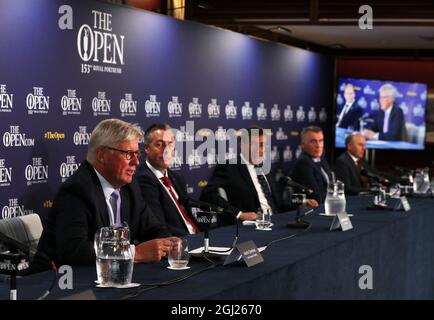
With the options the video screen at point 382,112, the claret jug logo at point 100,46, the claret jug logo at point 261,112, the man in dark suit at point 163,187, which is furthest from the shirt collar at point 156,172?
the video screen at point 382,112

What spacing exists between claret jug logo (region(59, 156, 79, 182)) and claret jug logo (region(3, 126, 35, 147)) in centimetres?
33

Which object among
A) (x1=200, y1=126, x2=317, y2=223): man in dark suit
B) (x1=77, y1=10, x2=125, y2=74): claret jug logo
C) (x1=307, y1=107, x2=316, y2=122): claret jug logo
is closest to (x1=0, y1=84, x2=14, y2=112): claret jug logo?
(x1=77, y1=10, x2=125, y2=74): claret jug logo

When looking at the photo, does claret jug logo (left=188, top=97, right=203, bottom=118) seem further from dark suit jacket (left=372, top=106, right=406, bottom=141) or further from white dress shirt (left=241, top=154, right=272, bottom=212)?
dark suit jacket (left=372, top=106, right=406, bottom=141)

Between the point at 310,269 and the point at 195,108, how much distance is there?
358cm

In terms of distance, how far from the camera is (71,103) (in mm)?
4816

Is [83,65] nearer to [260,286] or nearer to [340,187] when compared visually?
[340,187]

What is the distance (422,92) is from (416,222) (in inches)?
215

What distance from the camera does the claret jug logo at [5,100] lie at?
13.8ft

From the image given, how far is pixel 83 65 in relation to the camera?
4930 millimetres

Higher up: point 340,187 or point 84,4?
point 84,4

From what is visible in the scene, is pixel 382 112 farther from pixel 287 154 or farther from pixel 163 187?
pixel 163 187

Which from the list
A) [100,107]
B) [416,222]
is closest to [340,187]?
[416,222]

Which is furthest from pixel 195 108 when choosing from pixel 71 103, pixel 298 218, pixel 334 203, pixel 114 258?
pixel 114 258

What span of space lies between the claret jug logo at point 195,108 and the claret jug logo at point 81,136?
1599 mm
